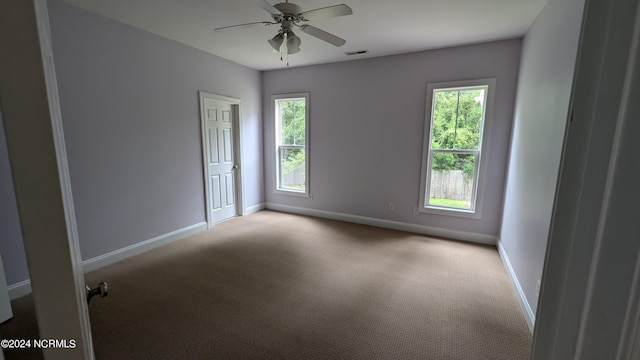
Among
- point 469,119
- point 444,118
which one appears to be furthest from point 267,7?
point 469,119

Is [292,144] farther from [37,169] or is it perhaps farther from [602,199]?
[602,199]

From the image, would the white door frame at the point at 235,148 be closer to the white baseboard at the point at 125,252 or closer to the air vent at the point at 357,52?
the white baseboard at the point at 125,252

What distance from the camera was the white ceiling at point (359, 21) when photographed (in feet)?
8.17

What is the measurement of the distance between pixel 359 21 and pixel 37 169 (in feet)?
9.79

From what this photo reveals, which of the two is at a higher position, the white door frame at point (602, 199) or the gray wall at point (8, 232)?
the white door frame at point (602, 199)

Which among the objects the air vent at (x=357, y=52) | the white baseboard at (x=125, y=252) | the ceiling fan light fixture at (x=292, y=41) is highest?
the air vent at (x=357, y=52)

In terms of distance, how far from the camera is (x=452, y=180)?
387cm

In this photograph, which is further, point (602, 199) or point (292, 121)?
point (292, 121)

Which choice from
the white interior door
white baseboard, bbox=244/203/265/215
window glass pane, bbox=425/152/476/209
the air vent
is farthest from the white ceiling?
white baseboard, bbox=244/203/265/215

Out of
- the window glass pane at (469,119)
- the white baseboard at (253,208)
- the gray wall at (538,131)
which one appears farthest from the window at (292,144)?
the gray wall at (538,131)

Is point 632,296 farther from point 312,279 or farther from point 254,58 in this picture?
point 254,58

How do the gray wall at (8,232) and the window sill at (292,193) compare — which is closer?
the gray wall at (8,232)

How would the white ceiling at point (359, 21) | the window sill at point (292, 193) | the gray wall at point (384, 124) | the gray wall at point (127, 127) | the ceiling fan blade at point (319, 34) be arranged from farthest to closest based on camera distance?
1. the window sill at point (292, 193)
2. the gray wall at point (384, 124)
3. the gray wall at point (127, 127)
4. the white ceiling at point (359, 21)
5. the ceiling fan blade at point (319, 34)

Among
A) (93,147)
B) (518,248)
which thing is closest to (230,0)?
(93,147)
